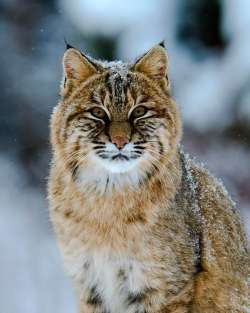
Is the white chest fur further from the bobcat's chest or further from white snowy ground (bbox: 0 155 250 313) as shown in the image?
white snowy ground (bbox: 0 155 250 313)

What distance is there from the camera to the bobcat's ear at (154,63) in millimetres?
6938

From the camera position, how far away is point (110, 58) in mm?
14430

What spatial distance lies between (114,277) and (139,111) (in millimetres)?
1184

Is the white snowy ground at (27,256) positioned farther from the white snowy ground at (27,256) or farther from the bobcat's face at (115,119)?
the bobcat's face at (115,119)

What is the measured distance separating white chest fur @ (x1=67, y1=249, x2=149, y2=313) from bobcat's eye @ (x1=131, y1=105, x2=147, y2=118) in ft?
3.22

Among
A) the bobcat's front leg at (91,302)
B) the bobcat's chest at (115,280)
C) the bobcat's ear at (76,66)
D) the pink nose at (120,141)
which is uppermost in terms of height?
the bobcat's ear at (76,66)

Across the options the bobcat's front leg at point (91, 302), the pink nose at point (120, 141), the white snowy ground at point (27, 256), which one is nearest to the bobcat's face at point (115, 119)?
the pink nose at point (120, 141)

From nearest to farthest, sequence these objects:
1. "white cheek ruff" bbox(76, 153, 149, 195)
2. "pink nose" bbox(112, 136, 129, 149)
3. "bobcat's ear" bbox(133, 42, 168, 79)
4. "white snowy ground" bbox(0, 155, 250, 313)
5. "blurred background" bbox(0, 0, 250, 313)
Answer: "pink nose" bbox(112, 136, 129, 149) < "white cheek ruff" bbox(76, 153, 149, 195) < "bobcat's ear" bbox(133, 42, 168, 79) < "white snowy ground" bbox(0, 155, 250, 313) < "blurred background" bbox(0, 0, 250, 313)

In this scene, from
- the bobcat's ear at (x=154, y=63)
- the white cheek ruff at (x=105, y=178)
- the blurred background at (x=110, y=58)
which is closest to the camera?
the white cheek ruff at (x=105, y=178)

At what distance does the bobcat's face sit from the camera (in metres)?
6.62

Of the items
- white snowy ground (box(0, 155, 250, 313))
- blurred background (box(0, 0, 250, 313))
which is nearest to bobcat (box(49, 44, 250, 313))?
white snowy ground (box(0, 155, 250, 313))

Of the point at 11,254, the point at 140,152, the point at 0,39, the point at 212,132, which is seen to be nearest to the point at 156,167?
the point at 140,152

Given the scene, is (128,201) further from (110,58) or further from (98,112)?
(110,58)

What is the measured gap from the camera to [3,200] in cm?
1443
